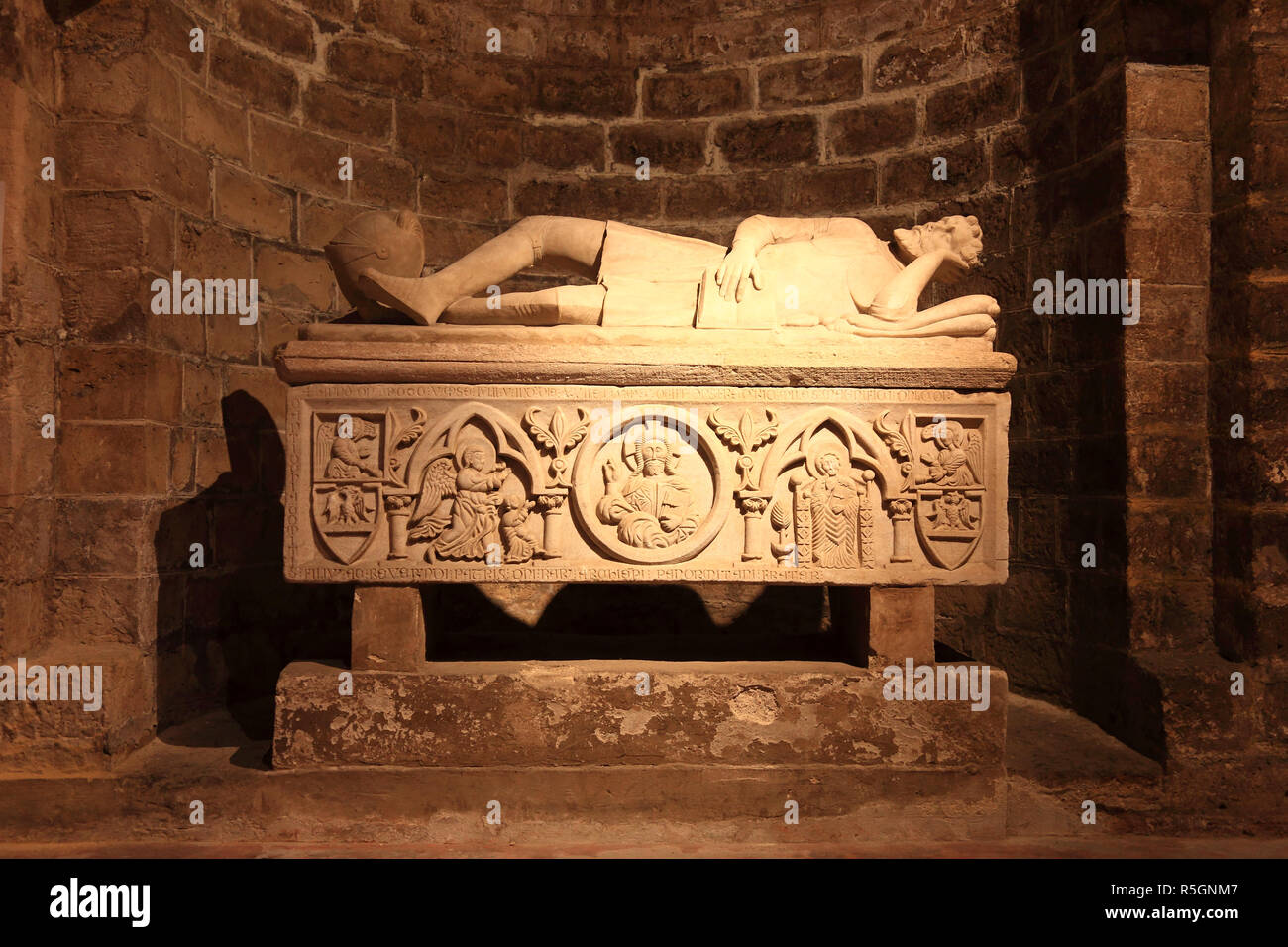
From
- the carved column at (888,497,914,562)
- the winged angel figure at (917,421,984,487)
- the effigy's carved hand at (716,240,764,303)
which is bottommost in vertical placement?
the carved column at (888,497,914,562)

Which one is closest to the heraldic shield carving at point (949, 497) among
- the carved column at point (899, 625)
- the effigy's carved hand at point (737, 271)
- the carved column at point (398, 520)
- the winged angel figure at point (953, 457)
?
the winged angel figure at point (953, 457)

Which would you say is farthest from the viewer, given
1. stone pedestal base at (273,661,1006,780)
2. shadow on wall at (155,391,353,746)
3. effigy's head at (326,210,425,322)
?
shadow on wall at (155,391,353,746)

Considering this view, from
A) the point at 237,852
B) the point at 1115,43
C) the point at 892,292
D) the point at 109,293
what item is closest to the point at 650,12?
the point at 1115,43

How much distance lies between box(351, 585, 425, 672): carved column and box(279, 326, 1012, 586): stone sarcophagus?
0.18ft

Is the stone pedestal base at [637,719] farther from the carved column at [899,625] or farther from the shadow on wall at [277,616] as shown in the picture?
the shadow on wall at [277,616]

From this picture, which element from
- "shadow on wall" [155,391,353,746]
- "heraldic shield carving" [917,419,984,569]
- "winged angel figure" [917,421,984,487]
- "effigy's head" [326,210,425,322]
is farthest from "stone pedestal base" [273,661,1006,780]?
"effigy's head" [326,210,425,322]

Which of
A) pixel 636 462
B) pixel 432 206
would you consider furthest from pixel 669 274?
pixel 432 206

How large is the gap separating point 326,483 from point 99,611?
114 cm

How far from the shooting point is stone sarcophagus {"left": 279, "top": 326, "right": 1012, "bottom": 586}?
9.70ft

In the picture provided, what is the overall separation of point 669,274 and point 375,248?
100 cm

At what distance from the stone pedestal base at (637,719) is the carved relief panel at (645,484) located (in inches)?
12.9

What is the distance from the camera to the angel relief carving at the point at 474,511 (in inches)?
117

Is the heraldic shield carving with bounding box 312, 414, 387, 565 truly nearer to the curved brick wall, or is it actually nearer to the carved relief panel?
the carved relief panel

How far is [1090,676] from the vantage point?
3.77 m
